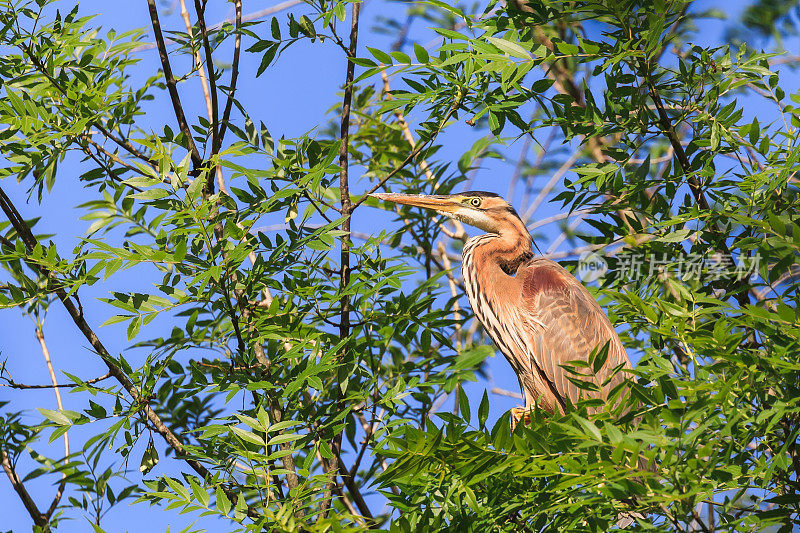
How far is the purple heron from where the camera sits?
3.04 m

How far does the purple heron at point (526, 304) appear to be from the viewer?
3037 mm

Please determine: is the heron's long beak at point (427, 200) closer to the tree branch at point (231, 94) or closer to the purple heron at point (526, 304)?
the purple heron at point (526, 304)

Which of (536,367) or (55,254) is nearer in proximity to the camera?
(55,254)

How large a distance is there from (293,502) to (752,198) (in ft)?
4.75

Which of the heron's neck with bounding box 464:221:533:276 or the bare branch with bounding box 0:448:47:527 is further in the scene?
the heron's neck with bounding box 464:221:533:276

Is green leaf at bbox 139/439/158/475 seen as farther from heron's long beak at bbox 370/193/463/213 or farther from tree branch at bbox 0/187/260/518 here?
heron's long beak at bbox 370/193/463/213

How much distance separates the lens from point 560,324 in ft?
10.0

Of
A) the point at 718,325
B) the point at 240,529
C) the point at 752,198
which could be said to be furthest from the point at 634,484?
the point at 752,198

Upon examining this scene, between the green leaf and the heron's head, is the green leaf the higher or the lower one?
the lower one

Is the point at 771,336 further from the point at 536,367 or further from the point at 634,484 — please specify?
the point at 536,367

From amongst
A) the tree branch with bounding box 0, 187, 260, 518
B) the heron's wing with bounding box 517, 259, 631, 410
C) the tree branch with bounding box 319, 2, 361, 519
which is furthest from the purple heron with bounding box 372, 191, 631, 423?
the tree branch with bounding box 0, 187, 260, 518

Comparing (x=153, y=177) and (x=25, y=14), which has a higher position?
(x=25, y=14)

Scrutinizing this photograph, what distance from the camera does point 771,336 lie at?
5.48 feet

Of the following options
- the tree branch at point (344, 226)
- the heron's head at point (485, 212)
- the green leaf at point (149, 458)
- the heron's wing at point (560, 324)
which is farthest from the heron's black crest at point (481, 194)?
the green leaf at point (149, 458)
